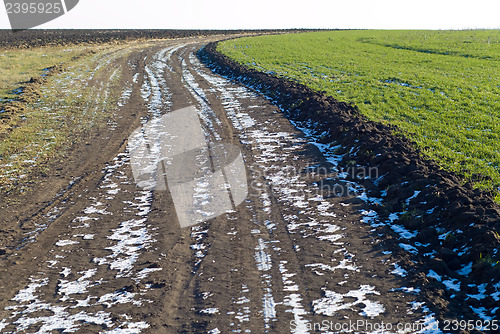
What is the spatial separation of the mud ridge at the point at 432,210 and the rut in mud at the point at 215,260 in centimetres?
26

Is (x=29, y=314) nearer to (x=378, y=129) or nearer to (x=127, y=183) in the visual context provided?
(x=127, y=183)

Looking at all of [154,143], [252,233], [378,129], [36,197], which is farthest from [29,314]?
[378,129]

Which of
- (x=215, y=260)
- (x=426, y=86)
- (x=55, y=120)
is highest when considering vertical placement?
(x=426, y=86)

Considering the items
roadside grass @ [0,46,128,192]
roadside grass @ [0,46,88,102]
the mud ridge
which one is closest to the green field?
the mud ridge

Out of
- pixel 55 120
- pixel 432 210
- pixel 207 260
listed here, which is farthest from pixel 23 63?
pixel 432 210

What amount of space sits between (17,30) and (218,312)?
8198 cm

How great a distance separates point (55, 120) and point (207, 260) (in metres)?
11.8

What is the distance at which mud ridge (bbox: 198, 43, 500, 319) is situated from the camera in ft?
20.1

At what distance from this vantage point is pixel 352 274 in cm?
644

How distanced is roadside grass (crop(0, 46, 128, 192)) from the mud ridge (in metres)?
8.09

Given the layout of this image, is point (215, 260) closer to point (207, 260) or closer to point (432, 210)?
point (207, 260)

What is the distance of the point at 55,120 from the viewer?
1614cm

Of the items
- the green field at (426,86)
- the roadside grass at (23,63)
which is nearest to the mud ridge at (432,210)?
the green field at (426,86)

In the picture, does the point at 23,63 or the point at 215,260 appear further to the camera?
the point at 23,63
